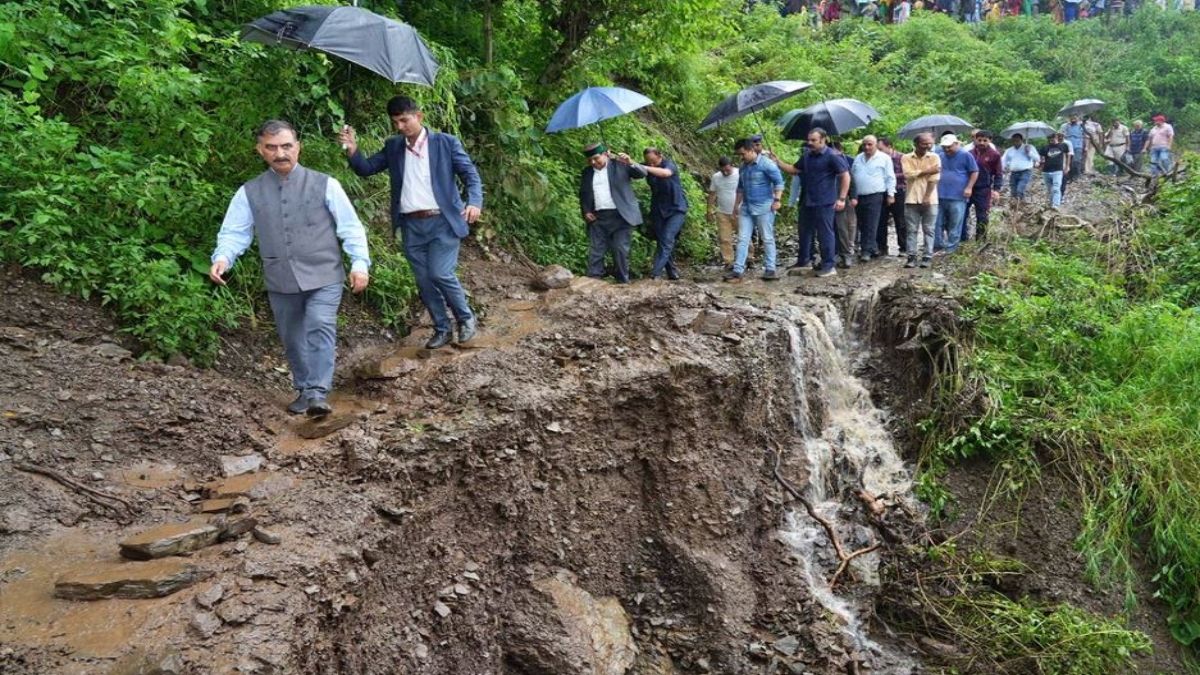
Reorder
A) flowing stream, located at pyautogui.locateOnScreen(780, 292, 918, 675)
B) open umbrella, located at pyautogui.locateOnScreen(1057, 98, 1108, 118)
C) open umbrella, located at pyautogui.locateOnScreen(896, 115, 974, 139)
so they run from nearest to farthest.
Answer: flowing stream, located at pyautogui.locateOnScreen(780, 292, 918, 675), open umbrella, located at pyautogui.locateOnScreen(896, 115, 974, 139), open umbrella, located at pyautogui.locateOnScreen(1057, 98, 1108, 118)

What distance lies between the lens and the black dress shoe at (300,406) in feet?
18.6

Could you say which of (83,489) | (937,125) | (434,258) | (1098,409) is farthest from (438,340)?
(937,125)

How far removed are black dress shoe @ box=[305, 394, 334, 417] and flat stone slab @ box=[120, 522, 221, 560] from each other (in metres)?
1.40

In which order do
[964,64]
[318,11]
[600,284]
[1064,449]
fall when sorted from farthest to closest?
[964,64], [600,284], [1064,449], [318,11]

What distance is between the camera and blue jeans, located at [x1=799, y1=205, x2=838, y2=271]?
33.1 feet

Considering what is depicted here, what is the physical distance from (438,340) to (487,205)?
129 inches

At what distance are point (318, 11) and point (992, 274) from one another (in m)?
7.41

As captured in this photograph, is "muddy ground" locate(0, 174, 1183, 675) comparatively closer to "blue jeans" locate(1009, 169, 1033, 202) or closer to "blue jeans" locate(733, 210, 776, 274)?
"blue jeans" locate(733, 210, 776, 274)

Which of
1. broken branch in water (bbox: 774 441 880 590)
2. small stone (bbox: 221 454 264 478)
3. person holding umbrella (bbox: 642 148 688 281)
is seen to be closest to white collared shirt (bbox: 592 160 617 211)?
person holding umbrella (bbox: 642 148 688 281)

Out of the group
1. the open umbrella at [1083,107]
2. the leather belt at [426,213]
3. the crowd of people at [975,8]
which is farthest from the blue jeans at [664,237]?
the crowd of people at [975,8]

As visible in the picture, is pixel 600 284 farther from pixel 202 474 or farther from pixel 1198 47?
pixel 1198 47

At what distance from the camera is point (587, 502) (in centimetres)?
608

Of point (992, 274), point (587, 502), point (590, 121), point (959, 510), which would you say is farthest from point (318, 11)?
point (992, 274)

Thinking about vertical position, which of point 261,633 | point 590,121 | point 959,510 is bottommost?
point 959,510
